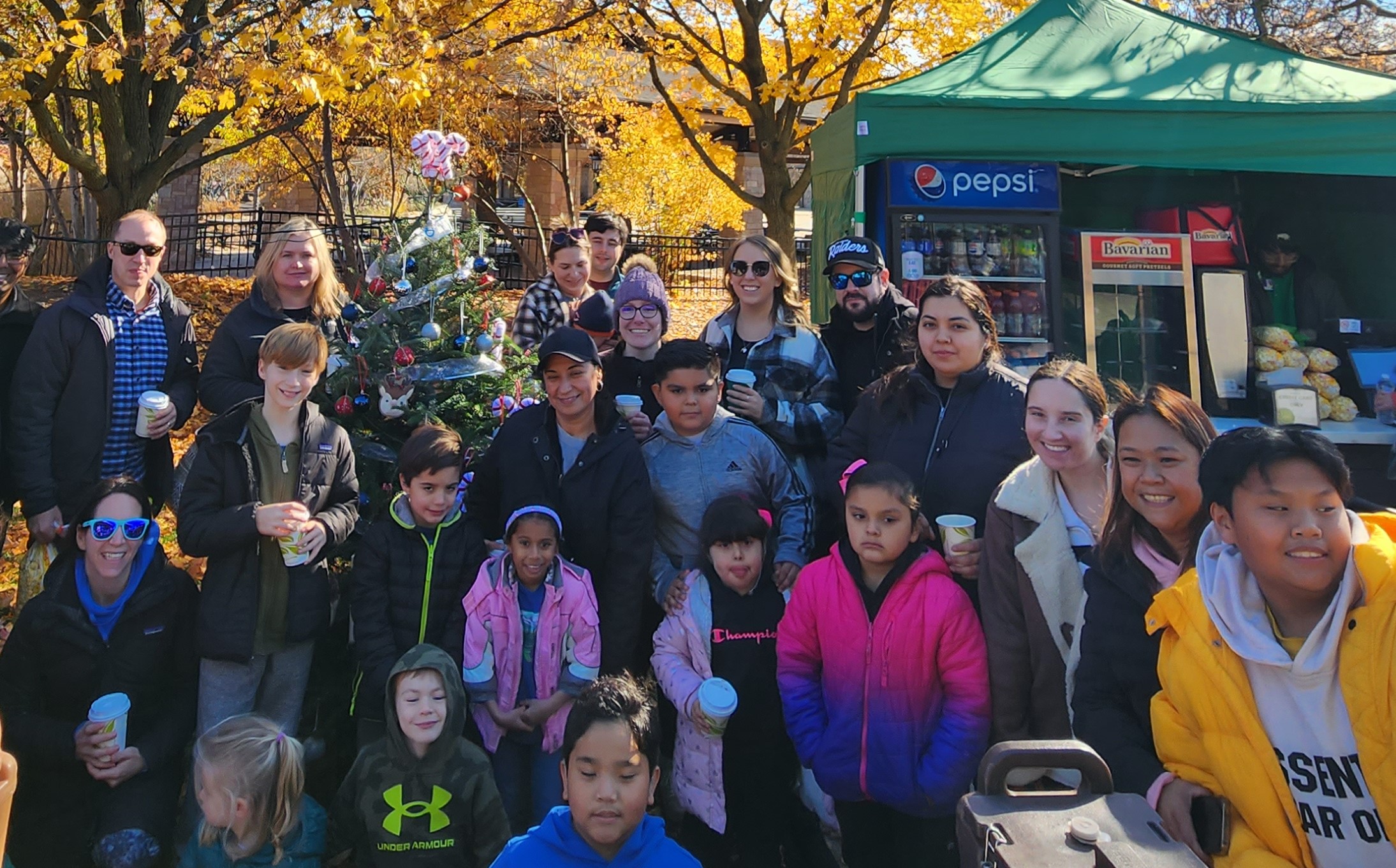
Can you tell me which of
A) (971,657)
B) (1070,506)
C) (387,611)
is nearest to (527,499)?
(387,611)

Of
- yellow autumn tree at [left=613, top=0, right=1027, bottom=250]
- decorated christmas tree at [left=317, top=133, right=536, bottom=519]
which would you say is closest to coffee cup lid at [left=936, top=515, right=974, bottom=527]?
decorated christmas tree at [left=317, top=133, right=536, bottom=519]

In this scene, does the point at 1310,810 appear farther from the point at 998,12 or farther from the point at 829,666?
the point at 998,12

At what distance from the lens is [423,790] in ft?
9.69

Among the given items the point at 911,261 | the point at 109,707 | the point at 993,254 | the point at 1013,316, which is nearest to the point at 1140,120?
the point at 993,254

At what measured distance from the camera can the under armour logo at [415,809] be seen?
294 cm

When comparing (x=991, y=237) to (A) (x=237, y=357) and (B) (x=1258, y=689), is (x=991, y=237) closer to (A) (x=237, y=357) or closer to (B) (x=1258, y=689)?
(A) (x=237, y=357)

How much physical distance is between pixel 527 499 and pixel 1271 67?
551cm

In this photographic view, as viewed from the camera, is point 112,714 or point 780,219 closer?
point 112,714

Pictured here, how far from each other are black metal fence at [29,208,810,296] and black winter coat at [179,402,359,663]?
1117 cm

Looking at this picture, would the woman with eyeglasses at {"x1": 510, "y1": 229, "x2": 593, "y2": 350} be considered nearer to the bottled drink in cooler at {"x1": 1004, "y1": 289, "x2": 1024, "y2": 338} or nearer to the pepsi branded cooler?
the pepsi branded cooler

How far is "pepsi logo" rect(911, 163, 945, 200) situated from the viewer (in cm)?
591

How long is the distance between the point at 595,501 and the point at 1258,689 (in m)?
2.21

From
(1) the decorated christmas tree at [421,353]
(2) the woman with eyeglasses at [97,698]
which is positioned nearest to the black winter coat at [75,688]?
(2) the woman with eyeglasses at [97,698]

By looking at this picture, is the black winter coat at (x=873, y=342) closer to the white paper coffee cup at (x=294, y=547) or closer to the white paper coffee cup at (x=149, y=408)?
the white paper coffee cup at (x=294, y=547)
